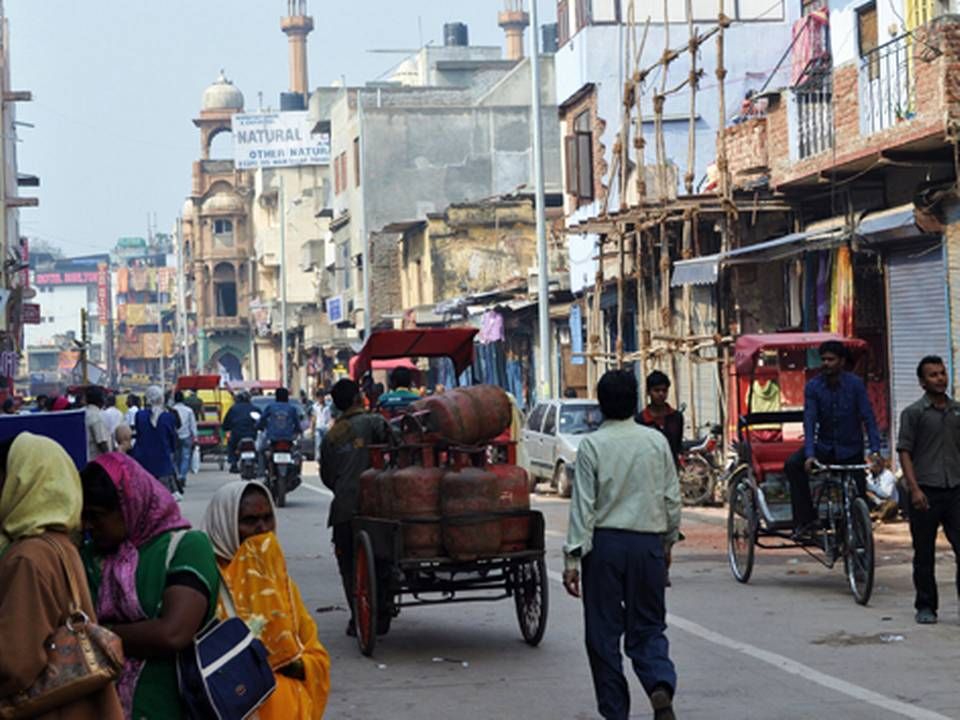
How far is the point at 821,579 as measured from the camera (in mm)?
15141

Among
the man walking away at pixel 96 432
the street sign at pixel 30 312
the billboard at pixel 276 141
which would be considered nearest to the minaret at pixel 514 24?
the billboard at pixel 276 141

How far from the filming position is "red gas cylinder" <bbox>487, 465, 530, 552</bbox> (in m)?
11.3

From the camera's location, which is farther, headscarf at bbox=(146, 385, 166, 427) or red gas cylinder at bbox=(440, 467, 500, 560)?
headscarf at bbox=(146, 385, 166, 427)

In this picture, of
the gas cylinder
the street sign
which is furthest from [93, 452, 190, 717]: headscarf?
the street sign

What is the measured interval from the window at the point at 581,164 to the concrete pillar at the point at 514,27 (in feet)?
203

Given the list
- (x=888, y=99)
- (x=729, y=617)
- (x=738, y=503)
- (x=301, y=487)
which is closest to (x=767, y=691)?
(x=729, y=617)

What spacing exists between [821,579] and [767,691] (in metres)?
5.60

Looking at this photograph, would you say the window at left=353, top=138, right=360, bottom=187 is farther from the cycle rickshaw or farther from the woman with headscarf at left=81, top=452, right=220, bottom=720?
the woman with headscarf at left=81, top=452, right=220, bottom=720

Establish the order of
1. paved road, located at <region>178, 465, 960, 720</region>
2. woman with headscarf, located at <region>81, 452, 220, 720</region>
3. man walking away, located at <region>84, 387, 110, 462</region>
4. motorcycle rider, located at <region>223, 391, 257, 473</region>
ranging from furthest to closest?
motorcycle rider, located at <region>223, 391, 257, 473</region>
man walking away, located at <region>84, 387, 110, 462</region>
paved road, located at <region>178, 465, 960, 720</region>
woman with headscarf, located at <region>81, 452, 220, 720</region>

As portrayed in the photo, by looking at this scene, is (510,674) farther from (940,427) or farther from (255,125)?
(255,125)

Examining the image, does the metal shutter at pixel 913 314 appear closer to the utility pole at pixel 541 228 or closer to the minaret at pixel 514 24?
the utility pole at pixel 541 228

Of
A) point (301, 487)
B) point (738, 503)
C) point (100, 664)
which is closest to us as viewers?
point (100, 664)

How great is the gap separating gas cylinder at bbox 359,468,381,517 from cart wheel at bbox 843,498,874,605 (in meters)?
3.55

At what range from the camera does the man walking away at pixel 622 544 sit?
8.36m
